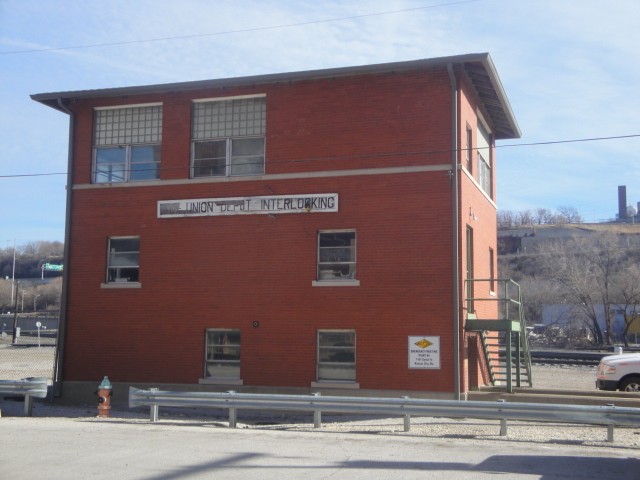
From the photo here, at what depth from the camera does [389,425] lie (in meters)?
15.6

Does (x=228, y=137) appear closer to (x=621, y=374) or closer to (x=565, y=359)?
(x=621, y=374)

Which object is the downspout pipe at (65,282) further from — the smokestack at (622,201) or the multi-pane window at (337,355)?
the smokestack at (622,201)

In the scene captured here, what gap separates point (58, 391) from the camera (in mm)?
20828

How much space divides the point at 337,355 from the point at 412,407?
5.51 m

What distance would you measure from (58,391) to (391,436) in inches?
453

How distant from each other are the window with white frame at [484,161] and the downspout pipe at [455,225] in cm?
361

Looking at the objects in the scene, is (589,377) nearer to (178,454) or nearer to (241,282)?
(241,282)

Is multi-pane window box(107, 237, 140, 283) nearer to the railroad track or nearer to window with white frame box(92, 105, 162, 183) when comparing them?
window with white frame box(92, 105, 162, 183)

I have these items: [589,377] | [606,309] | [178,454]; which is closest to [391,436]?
[178,454]

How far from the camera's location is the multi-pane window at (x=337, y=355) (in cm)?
1867

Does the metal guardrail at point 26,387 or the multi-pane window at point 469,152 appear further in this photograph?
the multi-pane window at point 469,152

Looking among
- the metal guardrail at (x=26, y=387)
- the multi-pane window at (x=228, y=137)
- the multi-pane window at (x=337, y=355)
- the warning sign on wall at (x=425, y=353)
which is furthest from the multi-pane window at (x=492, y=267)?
the metal guardrail at (x=26, y=387)

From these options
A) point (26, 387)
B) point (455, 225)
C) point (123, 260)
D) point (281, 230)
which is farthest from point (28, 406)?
point (455, 225)

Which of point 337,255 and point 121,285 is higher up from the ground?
point 337,255
